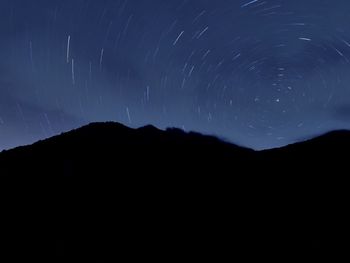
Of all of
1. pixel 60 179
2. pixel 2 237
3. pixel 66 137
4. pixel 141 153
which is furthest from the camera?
pixel 66 137

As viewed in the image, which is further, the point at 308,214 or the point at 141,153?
the point at 141,153

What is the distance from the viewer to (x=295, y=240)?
A: 2653 centimetres

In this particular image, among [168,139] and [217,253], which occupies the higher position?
[168,139]

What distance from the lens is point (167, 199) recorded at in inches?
1567

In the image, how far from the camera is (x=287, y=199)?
36.9 metres

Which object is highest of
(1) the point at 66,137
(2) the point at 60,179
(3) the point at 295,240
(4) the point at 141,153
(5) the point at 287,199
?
(1) the point at 66,137

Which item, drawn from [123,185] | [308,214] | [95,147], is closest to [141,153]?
[95,147]

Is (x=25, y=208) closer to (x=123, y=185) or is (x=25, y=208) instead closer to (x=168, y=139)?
(x=123, y=185)

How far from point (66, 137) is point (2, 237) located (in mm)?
31043

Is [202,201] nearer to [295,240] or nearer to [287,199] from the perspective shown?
[287,199]

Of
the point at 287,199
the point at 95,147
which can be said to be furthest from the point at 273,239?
the point at 95,147

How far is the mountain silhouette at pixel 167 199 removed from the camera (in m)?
27.3

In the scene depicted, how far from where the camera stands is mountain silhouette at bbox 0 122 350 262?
27312 mm

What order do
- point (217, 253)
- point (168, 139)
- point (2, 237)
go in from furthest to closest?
point (168, 139) → point (2, 237) → point (217, 253)
